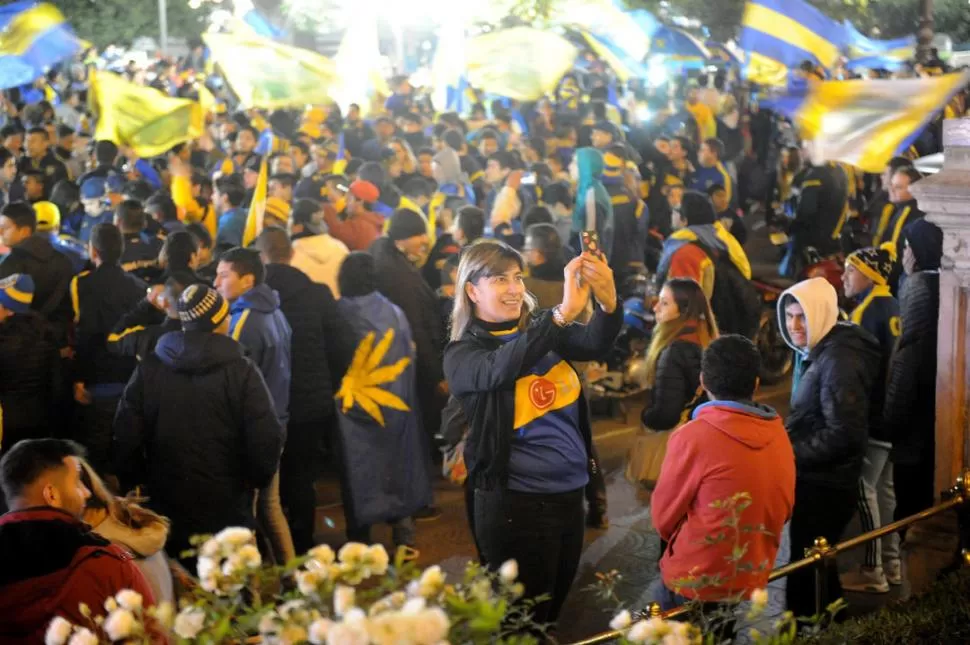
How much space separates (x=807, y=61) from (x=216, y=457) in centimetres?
1029

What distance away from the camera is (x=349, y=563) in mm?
2676

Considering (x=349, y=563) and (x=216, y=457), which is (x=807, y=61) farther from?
(x=349, y=563)

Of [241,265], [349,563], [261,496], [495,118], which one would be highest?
[349,563]

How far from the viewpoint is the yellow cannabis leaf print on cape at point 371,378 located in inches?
289

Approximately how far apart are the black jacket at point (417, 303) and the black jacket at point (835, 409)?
268cm

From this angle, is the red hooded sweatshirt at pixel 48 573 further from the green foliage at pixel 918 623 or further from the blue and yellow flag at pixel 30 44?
the blue and yellow flag at pixel 30 44

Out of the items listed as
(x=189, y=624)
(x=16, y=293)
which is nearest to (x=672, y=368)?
(x=16, y=293)

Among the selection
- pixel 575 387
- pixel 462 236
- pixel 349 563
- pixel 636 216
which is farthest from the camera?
pixel 636 216

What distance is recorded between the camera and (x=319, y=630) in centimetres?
230

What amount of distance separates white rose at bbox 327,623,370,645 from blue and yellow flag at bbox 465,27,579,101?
Answer: 1528cm

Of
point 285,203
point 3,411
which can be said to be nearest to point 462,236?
point 285,203

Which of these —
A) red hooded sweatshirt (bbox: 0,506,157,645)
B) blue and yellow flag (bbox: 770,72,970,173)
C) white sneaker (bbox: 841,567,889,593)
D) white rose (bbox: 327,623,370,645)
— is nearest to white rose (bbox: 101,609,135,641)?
white rose (bbox: 327,623,370,645)

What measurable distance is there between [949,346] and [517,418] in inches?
91.6

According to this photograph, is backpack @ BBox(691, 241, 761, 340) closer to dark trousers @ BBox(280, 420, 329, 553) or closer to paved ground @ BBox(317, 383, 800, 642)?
paved ground @ BBox(317, 383, 800, 642)
